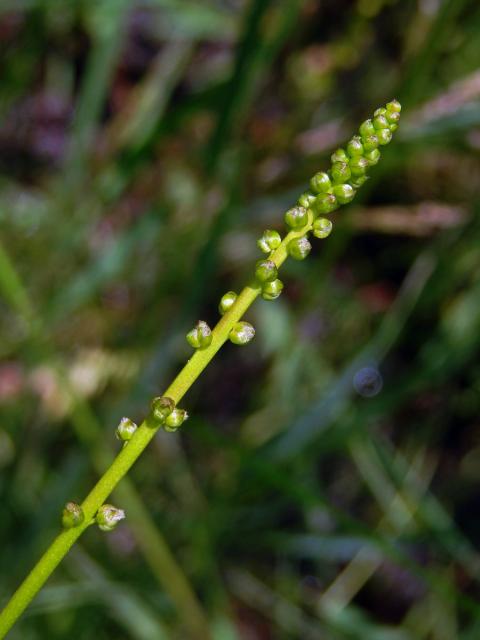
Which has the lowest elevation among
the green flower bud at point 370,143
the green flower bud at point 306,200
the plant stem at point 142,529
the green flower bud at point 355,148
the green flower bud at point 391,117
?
the green flower bud at point 306,200

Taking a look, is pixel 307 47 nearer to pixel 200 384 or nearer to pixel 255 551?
pixel 200 384

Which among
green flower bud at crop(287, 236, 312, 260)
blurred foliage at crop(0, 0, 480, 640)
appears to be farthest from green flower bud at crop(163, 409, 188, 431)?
blurred foliage at crop(0, 0, 480, 640)

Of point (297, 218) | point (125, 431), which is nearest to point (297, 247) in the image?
point (297, 218)

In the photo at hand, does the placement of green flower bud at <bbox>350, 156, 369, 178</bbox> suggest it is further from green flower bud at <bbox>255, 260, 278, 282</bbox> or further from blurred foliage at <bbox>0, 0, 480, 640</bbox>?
blurred foliage at <bbox>0, 0, 480, 640</bbox>

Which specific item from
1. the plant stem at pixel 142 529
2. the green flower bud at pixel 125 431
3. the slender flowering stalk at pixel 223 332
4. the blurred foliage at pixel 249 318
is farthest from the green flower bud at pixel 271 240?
the plant stem at pixel 142 529

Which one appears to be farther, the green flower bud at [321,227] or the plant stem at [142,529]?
the plant stem at [142,529]

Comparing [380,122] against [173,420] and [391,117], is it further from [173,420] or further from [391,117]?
[173,420]

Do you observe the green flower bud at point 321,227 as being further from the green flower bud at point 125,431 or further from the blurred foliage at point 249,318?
the blurred foliage at point 249,318
